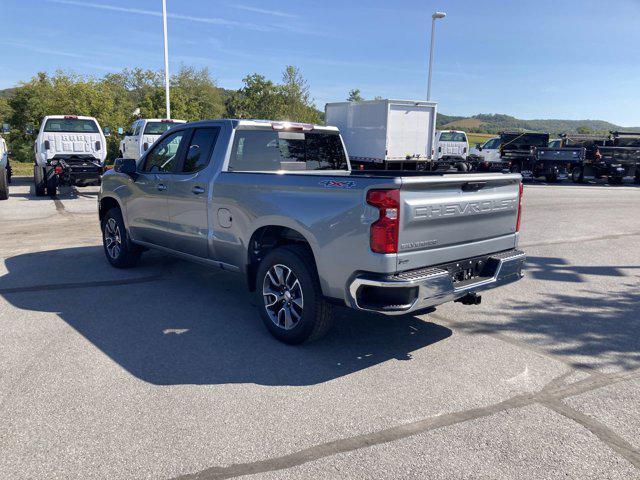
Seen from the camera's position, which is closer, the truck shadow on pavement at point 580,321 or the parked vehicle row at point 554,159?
the truck shadow on pavement at point 580,321

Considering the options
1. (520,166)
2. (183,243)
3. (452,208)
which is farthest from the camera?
(520,166)

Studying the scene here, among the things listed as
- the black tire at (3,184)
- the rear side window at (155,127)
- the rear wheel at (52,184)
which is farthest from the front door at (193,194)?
the rear side window at (155,127)

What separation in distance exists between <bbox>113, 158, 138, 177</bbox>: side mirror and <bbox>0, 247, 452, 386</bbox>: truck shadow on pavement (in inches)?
52.4

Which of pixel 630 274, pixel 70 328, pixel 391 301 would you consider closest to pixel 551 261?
pixel 630 274

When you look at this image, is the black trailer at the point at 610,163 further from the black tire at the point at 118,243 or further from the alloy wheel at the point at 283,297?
the alloy wheel at the point at 283,297

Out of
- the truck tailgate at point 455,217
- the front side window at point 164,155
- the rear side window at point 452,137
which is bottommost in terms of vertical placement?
the truck tailgate at point 455,217

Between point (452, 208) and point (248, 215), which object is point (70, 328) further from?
point (452, 208)

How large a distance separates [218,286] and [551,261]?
5.06 m

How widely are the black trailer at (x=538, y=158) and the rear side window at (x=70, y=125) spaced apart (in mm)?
17374

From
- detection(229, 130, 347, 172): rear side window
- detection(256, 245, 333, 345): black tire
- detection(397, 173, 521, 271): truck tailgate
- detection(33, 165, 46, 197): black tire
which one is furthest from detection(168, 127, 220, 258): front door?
detection(33, 165, 46, 197): black tire

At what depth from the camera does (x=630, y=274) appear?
752 centimetres

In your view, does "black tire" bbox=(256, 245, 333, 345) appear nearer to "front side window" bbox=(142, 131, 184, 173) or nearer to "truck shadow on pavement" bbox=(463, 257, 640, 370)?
"truck shadow on pavement" bbox=(463, 257, 640, 370)

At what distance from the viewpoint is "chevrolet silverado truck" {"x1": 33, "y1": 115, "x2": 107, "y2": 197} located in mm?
14742

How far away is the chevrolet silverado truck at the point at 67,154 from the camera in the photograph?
14.7 m
